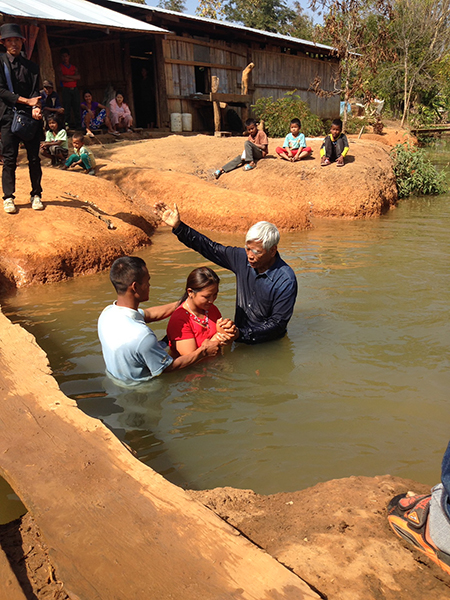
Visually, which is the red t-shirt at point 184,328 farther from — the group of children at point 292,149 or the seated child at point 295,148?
the seated child at point 295,148

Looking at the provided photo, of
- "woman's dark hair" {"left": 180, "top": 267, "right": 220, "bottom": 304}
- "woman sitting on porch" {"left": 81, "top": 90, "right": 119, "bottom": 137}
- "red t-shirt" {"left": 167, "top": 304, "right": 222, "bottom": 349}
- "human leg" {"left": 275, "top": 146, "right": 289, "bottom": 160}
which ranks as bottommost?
"red t-shirt" {"left": 167, "top": 304, "right": 222, "bottom": 349}

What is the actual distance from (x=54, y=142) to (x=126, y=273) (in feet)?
28.0

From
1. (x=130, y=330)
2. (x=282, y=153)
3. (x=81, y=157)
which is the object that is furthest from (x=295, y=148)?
(x=130, y=330)

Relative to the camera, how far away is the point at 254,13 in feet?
126

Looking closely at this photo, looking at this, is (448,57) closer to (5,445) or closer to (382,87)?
(382,87)

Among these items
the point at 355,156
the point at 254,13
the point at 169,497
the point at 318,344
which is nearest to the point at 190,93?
the point at 355,156

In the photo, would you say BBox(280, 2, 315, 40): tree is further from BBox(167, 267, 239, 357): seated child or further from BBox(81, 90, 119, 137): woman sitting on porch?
BBox(167, 267, 239, 357): seated child

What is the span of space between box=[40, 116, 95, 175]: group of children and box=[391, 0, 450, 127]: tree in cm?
1976

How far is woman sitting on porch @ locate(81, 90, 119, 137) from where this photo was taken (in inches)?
541

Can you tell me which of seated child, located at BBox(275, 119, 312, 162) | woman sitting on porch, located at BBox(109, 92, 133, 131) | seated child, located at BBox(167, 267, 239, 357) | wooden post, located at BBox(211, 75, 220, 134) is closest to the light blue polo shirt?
seated child, located at BBox(167, 267, 239, 357)

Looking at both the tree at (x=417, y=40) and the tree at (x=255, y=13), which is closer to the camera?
the tree at (x=417, y=40)

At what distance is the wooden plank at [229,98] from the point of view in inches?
619

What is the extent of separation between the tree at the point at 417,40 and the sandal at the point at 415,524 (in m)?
26.8

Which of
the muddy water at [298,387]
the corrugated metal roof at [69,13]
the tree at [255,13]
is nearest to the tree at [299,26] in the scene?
the tree at [255,13]
